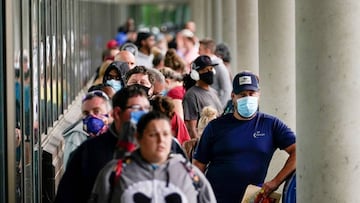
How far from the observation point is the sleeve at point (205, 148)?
30.2 ft

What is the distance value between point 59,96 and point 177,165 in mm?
8987

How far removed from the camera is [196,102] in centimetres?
1256

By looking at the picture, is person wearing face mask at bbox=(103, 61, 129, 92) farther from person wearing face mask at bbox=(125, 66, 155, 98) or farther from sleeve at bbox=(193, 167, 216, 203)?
sleeve at bbox=(193, 167, 216, 203)

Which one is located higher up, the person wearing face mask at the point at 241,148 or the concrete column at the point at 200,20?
the concrete column at the point at 200,20

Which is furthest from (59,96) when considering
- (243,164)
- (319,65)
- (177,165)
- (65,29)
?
(177,165)

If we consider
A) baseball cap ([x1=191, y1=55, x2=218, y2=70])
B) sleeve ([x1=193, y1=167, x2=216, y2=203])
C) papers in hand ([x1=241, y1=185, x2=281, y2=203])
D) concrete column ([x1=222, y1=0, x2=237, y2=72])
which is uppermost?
concrete column ([x1=222, y1=0, x2=237, y2=72])

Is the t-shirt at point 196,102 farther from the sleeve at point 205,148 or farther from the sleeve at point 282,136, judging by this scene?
the sleeve at point 282,136

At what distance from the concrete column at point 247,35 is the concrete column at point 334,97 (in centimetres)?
1028

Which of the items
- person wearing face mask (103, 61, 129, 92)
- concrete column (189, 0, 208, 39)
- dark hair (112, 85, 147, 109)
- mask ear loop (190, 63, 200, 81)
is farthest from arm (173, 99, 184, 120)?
concrete column (189, 0, 208, 39)

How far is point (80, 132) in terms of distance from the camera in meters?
8.20

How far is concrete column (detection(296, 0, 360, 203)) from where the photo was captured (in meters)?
7.95

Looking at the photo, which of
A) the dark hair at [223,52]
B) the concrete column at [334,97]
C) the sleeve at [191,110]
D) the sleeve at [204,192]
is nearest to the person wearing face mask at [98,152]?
the sleeve at [204,192]

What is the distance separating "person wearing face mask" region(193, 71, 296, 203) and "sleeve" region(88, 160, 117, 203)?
2.90 metres

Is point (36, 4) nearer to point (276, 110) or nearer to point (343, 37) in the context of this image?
point (276, 110)
